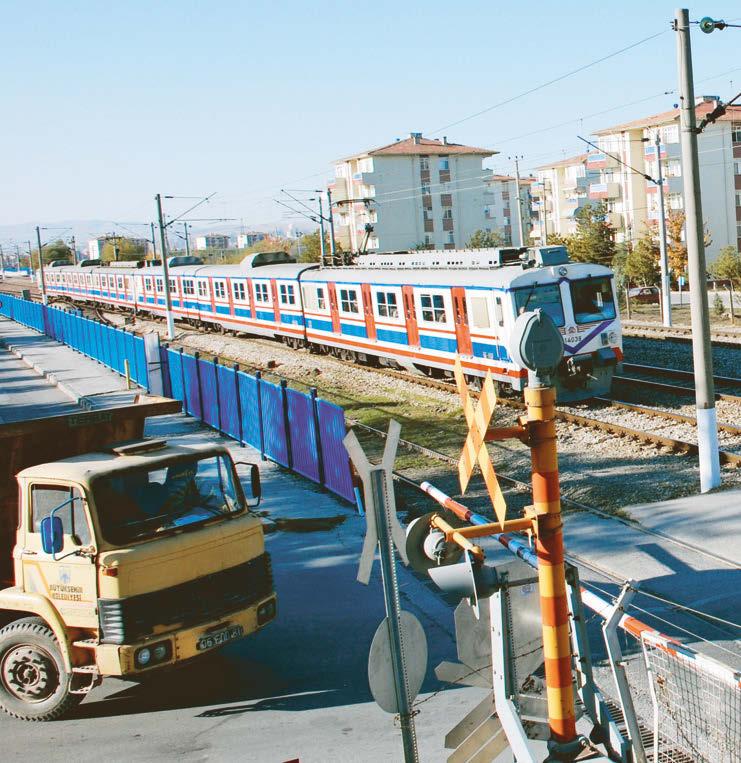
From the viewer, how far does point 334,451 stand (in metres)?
14.2

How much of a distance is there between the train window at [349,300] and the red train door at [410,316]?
344 cm

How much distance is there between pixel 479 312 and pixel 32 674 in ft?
46.0

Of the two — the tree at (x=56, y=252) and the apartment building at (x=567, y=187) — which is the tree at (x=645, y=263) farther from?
the tree at (x=56, y=252)

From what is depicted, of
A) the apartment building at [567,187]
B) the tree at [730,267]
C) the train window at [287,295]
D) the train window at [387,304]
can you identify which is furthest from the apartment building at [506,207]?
the train window at [387,304]

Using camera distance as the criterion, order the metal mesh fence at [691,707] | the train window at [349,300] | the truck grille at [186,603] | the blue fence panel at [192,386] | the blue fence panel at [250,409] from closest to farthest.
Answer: the metal mesh fence at [691,707]
the truck grille at [186,603]
the blue fence panel at [250,409]
the blue fence panel at [192,386]
the train window at [349,300]

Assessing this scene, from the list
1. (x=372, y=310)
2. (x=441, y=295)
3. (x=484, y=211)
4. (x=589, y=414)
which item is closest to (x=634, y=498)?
(x=589, y=414)

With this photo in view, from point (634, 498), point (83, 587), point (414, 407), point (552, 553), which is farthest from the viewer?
point (414, 407)

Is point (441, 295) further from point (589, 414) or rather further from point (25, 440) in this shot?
point (25, 440)

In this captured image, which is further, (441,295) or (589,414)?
(441,295)

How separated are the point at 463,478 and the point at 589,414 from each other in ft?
46.6

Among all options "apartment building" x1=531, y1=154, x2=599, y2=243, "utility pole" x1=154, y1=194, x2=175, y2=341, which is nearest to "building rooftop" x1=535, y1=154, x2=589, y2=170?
"apartment building" x1=531, y1=154, x2=599, y2=243

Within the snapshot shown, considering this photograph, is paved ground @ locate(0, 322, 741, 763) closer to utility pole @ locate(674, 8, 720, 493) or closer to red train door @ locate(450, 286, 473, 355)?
utility pole @ locate(674, 8, 720, 493)

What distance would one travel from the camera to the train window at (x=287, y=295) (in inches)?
1291

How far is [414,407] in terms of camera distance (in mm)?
21078
